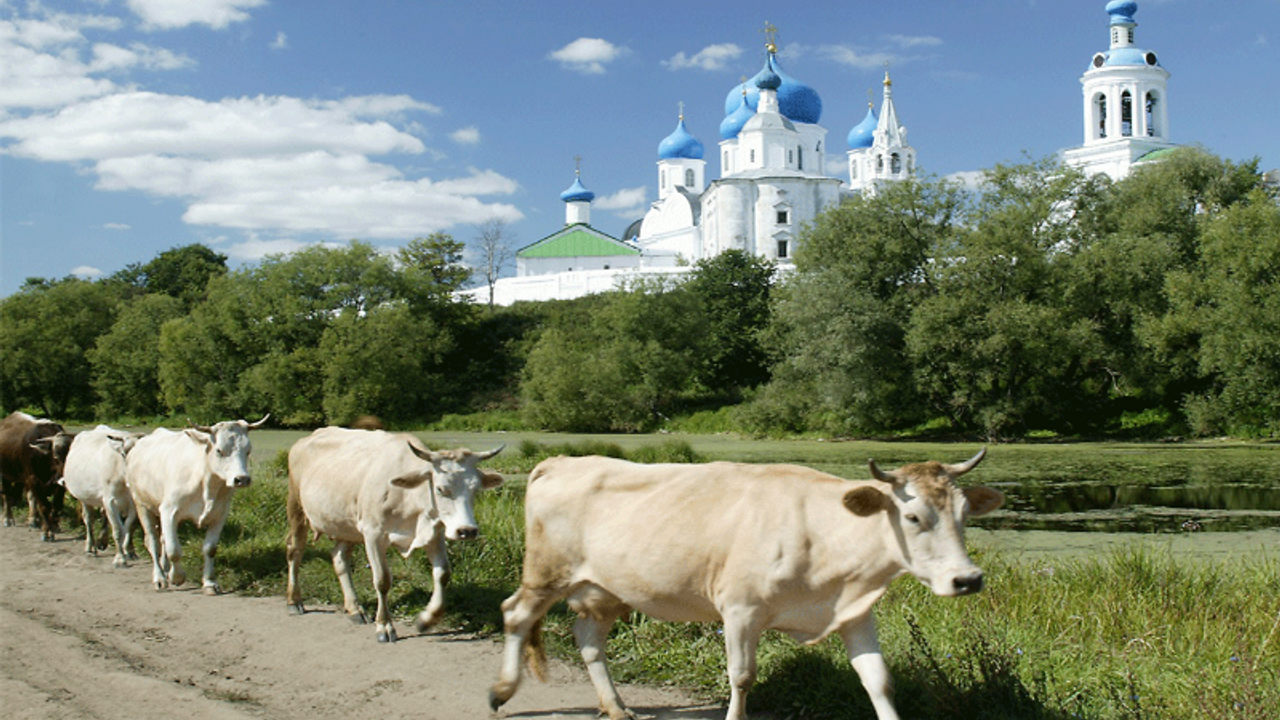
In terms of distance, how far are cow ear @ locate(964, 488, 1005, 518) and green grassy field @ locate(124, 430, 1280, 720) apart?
3.58ft

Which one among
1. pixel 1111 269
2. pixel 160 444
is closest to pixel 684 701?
pixel 160 444

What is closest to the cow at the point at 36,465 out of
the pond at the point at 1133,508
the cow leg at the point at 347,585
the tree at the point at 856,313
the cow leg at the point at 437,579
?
the cow leg at the point at 347,585

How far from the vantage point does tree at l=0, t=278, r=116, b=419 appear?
49.4m

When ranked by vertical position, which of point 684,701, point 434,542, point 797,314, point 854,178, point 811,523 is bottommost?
point 684,701

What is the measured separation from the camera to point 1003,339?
3117 cm

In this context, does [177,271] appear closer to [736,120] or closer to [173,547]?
[736,120]

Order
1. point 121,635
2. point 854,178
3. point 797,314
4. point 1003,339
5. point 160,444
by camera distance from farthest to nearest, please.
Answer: point 854,178 → point 797,314 → point 1003,339 → point 160,444 → point 121,635

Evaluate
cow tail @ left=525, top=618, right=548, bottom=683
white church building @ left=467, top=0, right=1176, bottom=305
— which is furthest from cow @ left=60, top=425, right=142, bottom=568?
white church building @ left=467, top=0, right=1176, bottom=305

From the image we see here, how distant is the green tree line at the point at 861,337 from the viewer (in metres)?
31.2

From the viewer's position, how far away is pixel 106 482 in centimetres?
1077

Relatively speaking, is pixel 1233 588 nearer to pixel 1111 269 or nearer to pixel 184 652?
pixel 184 652

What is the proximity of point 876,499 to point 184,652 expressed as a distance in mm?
4869

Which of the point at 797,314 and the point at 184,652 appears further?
the point at 797,314

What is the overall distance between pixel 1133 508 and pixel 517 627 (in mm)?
12709
